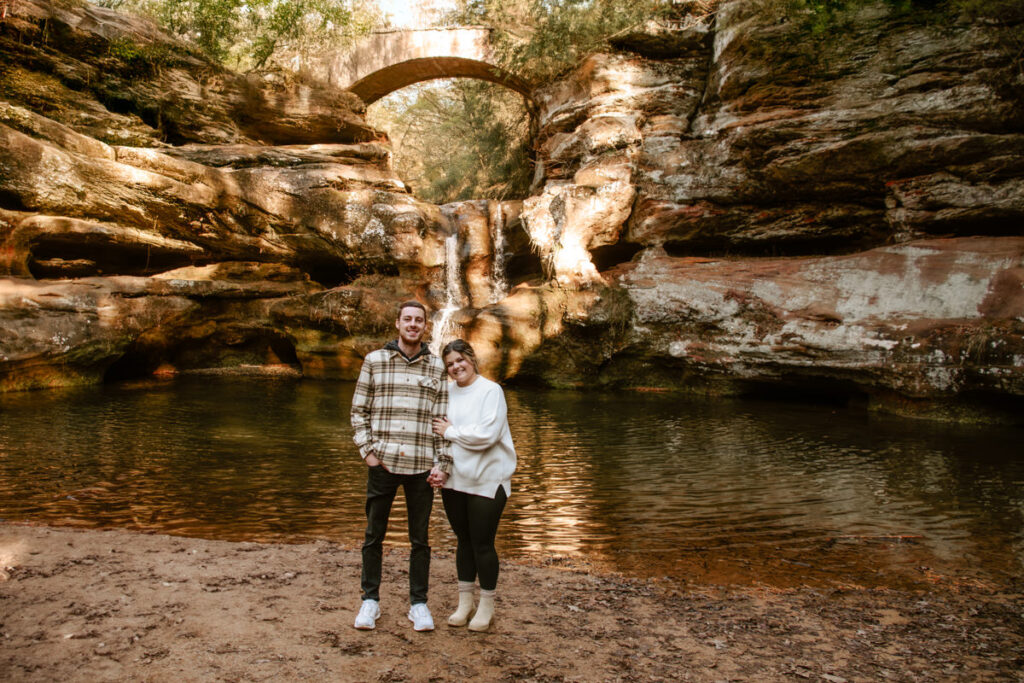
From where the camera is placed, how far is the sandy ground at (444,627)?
9.00 ft

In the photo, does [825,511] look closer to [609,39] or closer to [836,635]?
[836,635]

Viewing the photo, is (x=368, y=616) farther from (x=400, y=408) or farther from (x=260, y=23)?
(x=260, y=23)

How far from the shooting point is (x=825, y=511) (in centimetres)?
570

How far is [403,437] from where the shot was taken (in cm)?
324

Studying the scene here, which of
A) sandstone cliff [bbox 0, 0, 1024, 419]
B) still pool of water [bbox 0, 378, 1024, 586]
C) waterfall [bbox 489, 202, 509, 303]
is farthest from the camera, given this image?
waterfall [bbox 489, 202, 509, 303]

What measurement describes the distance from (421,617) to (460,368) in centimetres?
125

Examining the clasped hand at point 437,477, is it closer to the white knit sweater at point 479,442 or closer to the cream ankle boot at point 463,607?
the white knit sweater at point 479,442

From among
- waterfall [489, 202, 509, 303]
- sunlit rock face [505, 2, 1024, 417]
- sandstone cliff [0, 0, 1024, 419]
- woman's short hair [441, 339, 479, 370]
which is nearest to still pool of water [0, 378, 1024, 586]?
sunlit rock face [505, 2, 1024, 417]

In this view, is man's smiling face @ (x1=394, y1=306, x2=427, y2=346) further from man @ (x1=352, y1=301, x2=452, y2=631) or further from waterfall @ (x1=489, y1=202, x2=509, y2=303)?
waterfall @ (x1=489, y1=202, x2=509, y2=303)

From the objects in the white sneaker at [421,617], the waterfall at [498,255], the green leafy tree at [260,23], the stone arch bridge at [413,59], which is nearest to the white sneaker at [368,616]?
the white sneaker at [421,617]

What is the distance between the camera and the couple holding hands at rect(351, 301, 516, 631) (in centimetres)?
318

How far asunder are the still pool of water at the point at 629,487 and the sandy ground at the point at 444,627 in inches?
20.0

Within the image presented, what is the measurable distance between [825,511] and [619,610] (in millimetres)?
3135

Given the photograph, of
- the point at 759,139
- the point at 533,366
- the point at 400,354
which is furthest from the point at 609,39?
the point at 400,354
